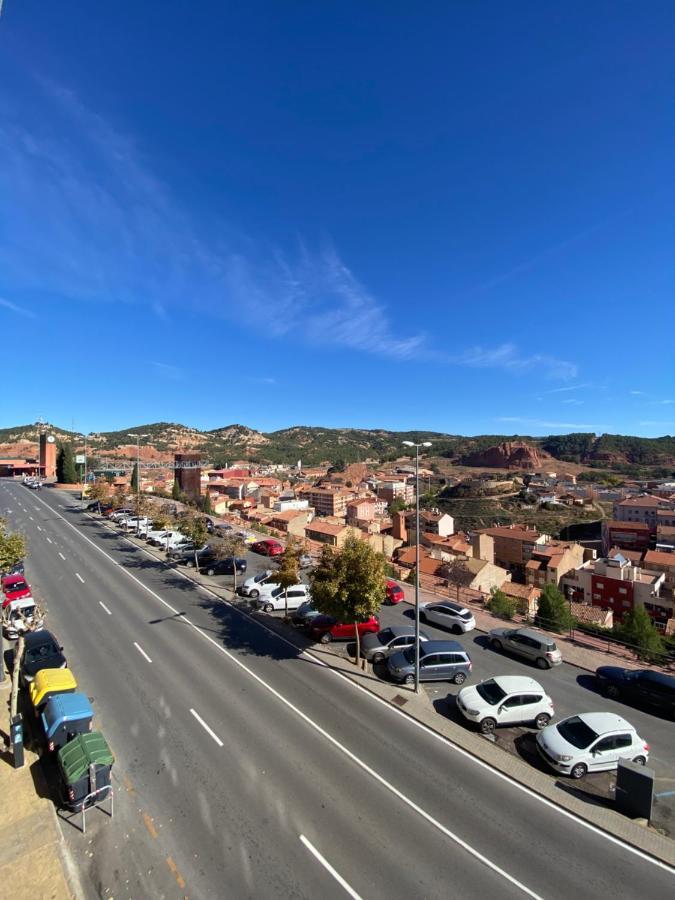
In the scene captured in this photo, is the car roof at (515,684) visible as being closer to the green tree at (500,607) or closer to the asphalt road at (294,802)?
the asphalt road at (294,802)

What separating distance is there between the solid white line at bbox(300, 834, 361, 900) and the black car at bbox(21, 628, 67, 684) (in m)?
→ 10.2

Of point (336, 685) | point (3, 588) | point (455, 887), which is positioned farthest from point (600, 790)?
point (3, 588)

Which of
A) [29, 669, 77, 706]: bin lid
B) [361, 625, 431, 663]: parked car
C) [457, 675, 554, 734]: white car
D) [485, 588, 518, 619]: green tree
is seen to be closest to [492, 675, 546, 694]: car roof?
[457, 675, 554, 734]: white car

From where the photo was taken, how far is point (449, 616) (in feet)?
66.9

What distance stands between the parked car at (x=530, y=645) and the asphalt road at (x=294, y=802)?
23.8 ft

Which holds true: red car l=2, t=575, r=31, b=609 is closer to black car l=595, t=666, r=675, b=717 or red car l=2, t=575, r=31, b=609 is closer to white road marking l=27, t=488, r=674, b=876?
white road marking l=27, t=488, r=674, b=876

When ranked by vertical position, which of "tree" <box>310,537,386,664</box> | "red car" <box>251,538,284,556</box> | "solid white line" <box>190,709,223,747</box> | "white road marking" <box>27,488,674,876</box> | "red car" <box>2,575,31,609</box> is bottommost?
"white road marking" <box>27,488,674,876</box>

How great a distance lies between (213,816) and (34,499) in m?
62.4

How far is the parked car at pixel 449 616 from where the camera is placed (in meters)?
20.0

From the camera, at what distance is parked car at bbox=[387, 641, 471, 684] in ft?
49.8

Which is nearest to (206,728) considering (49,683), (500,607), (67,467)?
(49,683)

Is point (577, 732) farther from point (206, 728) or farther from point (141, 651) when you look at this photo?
point (141, 651)

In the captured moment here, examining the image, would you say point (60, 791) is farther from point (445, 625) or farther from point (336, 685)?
point (445, 625)

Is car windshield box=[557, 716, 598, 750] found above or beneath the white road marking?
above
